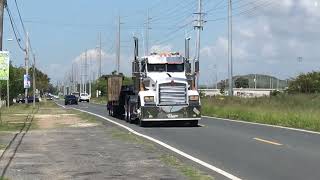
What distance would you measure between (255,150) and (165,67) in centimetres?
1338

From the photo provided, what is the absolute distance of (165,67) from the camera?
97.6 feet

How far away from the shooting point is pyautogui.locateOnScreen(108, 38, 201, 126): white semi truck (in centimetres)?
2764

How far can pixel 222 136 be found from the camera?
21859 millimetres

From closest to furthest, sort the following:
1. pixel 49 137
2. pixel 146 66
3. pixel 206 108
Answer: pixel 49 137 → pixel 146 66 → pixel 206 108

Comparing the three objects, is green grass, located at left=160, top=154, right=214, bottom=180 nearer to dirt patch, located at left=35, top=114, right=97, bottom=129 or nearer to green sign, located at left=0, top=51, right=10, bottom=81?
green sign, located at left=0, top=51, right=10, bottom=81

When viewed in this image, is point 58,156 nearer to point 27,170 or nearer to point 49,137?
point 27,170

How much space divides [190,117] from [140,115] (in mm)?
2318

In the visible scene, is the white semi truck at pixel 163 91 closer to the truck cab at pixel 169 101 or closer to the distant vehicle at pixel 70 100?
the truck cab at pixel 169 101

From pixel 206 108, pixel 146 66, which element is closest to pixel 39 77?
pixel 206 108

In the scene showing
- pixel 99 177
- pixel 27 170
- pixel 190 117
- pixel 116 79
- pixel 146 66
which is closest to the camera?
pixel 99 177

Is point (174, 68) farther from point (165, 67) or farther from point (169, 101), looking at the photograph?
point (169, 101)

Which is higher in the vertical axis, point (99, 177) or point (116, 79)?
point (116, 79)

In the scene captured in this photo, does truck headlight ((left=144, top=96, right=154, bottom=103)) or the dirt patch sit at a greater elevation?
truck headlight ((left=144, top=96, right=154, bottom=103))

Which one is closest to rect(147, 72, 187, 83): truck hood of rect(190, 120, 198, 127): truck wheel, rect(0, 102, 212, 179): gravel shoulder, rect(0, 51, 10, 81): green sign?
rect(190, 120, 198, 127): truck wheel
